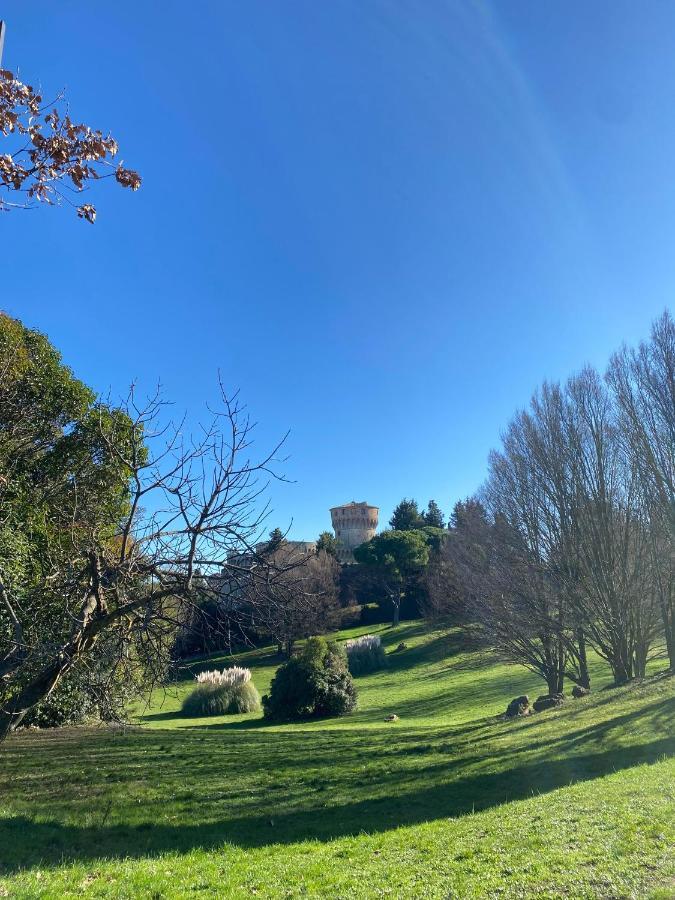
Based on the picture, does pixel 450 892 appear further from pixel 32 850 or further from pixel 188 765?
pixel 188 765

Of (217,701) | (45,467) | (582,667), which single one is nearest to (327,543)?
(217,701)

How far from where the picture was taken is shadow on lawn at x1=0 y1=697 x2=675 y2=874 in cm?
676

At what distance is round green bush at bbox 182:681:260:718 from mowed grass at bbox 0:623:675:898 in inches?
367

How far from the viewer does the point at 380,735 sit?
52.6 feet

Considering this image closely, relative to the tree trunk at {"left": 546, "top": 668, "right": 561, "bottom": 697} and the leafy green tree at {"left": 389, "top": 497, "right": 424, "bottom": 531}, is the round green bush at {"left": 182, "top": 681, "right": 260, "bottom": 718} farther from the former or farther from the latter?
the leafy green tree at {"left": 389, "top": 497, "right": 424, "bottom": 531}

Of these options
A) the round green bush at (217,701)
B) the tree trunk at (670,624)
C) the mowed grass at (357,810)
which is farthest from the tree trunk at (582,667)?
the round green bush at (217,701)

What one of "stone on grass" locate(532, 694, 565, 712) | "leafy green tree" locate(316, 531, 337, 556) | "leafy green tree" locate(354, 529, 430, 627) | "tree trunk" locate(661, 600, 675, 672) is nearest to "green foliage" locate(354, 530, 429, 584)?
"leafy green tree" locate(354, 529, 430, 627)

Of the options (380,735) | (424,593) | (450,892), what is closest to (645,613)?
(380,735)

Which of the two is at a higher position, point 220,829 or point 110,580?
point 110,580

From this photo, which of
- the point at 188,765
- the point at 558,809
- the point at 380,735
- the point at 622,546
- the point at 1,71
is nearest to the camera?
the point at 1,71

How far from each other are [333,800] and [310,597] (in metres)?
4.32

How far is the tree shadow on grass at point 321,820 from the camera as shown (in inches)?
265

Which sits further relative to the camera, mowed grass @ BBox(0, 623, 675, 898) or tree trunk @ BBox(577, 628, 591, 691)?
tree trunk @ BBox(577, 628, 591, 691)

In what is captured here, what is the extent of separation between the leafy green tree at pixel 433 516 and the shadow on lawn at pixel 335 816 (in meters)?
57.0
